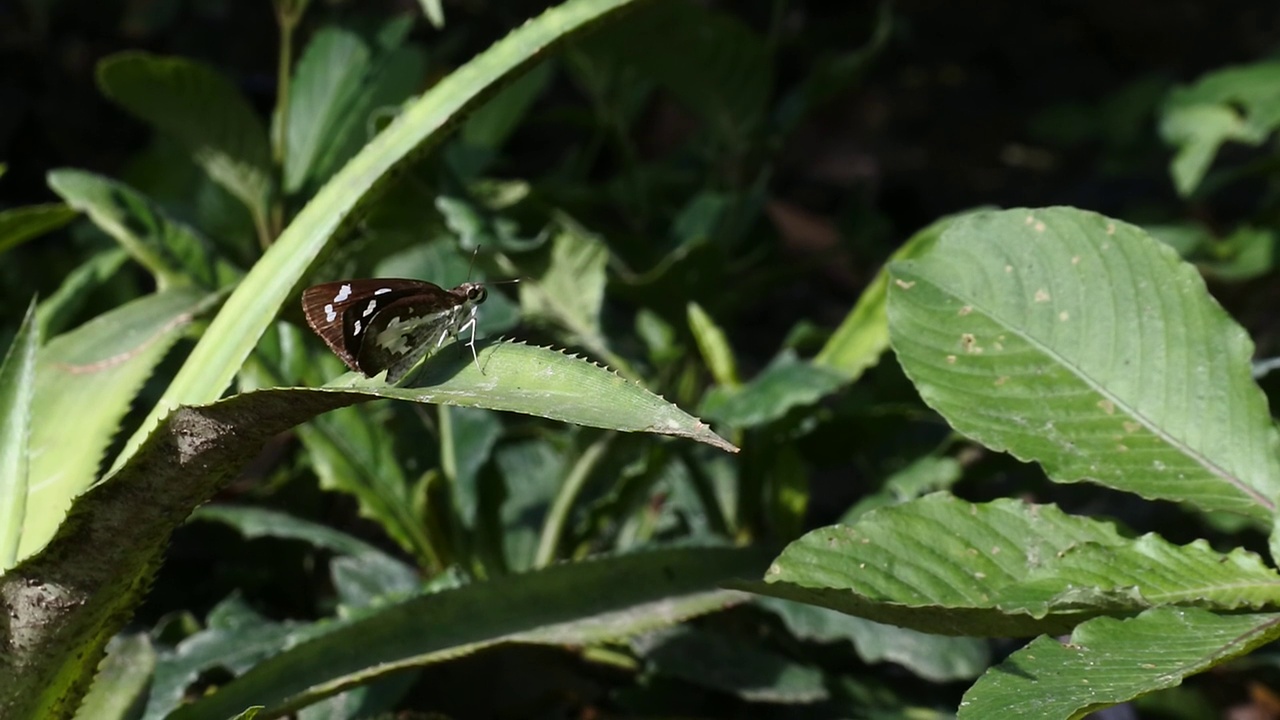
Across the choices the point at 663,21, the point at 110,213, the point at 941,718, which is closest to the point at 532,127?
the point at 663,21

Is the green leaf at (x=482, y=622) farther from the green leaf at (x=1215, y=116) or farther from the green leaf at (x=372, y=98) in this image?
the green leaf at (x=1215, y=116)

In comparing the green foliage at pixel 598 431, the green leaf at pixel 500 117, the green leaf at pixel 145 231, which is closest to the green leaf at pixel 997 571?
the green foliage at pixel 598 431

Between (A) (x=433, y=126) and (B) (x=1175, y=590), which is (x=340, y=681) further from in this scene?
(B) (x=1175, y=590)

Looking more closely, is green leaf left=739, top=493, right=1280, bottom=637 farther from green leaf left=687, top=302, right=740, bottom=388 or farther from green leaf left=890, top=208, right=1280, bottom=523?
green leaf left=687, top=302, right=740, bottom=388

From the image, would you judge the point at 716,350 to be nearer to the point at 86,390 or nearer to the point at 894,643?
the point at 894,643

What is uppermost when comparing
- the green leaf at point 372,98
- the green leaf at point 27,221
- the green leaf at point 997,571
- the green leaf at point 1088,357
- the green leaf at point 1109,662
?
the green leaf at point 372,98
